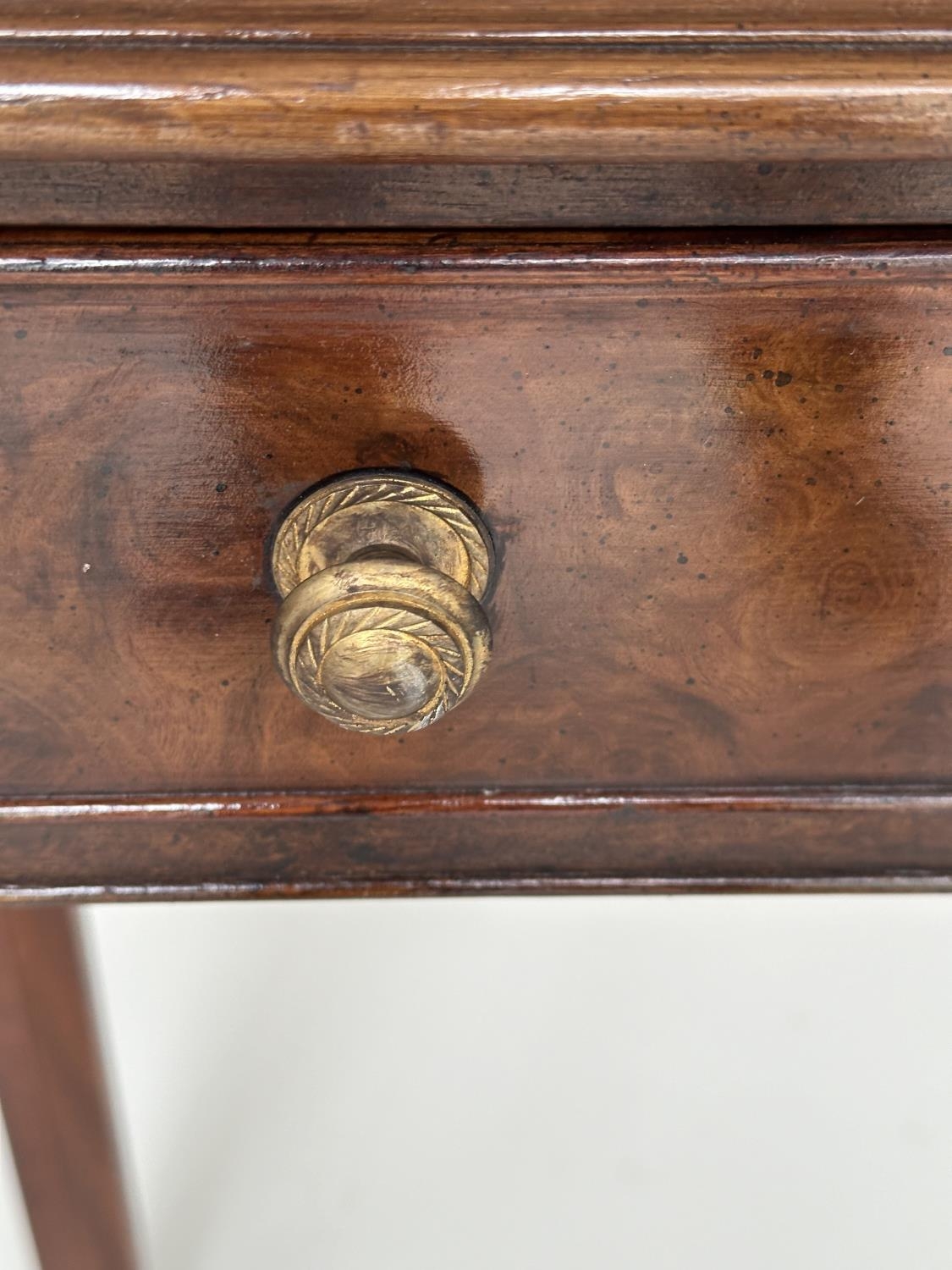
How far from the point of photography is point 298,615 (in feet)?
1.27

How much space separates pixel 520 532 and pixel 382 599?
0.25 feet

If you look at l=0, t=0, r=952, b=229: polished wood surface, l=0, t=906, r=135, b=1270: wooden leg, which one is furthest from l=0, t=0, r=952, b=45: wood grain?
l=0, t=906, r=135, b=1270: wooden leg

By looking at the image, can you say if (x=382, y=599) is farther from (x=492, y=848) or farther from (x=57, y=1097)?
(x=57, y=1097)

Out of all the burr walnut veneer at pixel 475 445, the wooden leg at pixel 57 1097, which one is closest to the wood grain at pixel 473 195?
the burr walnut veneer at pixel 475 445

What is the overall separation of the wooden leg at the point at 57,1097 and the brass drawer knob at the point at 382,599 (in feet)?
1.23

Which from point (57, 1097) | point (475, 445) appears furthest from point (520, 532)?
point (57, 1097)

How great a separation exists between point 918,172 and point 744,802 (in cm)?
23

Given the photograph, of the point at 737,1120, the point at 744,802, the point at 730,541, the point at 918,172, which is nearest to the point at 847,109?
the point at 918,172

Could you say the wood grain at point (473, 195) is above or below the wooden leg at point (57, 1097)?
above

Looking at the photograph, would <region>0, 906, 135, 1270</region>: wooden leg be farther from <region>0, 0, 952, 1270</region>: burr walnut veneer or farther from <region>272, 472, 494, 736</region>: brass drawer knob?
<region>272, 472, 494, 736</region>: brass drawer knob

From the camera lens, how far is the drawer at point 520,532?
15.4 inches

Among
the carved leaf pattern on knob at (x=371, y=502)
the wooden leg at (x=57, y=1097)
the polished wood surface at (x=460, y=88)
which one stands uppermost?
the polished wood surface at (x=460, y=88)

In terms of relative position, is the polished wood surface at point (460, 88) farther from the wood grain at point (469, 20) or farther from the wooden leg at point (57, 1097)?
the wooden leg at point (57, 1097)

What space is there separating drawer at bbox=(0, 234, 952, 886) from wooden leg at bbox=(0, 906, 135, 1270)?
9.7 inches
